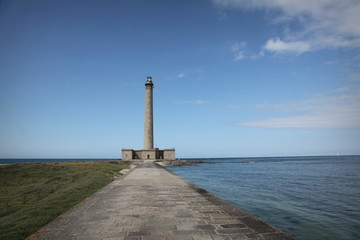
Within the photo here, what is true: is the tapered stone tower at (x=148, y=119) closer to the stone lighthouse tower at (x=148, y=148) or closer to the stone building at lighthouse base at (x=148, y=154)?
Result: the stone lighthouse tower at (x=148, y=148)

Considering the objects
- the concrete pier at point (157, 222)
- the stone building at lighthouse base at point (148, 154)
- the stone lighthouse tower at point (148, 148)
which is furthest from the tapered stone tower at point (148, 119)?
the concrete pier at point (157, 222)

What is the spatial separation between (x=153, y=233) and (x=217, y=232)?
119cm

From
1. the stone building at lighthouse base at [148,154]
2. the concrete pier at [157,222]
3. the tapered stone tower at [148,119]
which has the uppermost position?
the tapered stone tower at [148,119]

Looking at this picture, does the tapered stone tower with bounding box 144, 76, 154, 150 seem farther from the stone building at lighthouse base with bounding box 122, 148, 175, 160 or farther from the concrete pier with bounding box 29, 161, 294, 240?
the concrete pier with bounding box 29, 161, 294, 240

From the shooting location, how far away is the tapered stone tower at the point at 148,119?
175 ft

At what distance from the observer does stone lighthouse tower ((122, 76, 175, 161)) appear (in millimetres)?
51966

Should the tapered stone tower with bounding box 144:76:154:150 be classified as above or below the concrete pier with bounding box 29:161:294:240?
above

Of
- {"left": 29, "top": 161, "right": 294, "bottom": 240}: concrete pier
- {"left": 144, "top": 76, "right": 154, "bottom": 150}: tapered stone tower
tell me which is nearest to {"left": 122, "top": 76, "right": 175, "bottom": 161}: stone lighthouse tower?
{"left": 144, "top": 76, "right": 154, "bottom": 150}: tapered stone tower

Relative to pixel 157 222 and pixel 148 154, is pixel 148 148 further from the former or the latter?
pixel 157 222

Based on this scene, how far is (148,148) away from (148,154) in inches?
60.9

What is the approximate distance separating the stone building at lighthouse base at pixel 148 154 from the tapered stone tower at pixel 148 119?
138 centimetres

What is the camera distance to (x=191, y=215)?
5.38m

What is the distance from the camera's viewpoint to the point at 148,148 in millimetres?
53125

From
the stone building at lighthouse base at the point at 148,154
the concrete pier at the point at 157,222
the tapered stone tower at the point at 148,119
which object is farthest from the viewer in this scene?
the tapered stone tower at the point at 148,119
